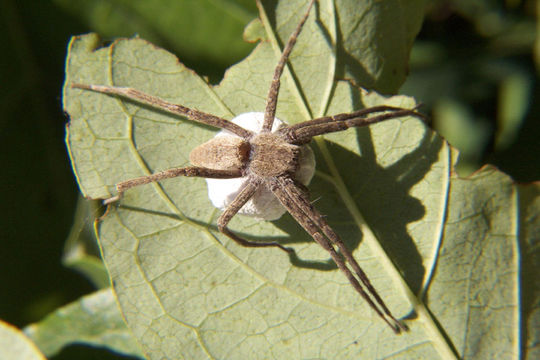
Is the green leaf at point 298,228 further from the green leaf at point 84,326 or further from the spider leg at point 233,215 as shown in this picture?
the green leaf at point 84,326

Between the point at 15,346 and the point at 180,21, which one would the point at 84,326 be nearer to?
the point at 15,346

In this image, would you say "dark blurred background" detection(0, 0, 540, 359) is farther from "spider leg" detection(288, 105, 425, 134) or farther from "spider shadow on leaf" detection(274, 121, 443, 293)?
"spider shadow on leaf" detection(274, 121, 443, 293)

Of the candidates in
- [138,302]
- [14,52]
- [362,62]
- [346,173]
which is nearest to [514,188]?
[346,173]

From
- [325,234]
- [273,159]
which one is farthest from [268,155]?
[325,234]

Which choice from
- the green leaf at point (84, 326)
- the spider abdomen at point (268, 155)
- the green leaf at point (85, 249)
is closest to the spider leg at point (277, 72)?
the spider abdomen at point (268, 155)

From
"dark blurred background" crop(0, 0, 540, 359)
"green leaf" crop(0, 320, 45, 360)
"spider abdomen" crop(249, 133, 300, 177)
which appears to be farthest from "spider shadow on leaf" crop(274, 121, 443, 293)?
"green leaf" crop(0, 320, 45, 360)

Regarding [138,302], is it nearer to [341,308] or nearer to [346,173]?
[341,308]
